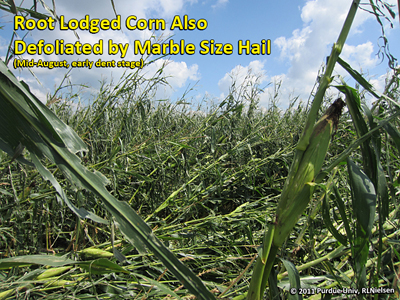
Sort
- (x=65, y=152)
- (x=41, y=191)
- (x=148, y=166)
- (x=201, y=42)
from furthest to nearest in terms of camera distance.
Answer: (x=201, y=42) < (x=148, y=166) < (x=41, y=191) < (x=65, y=152)

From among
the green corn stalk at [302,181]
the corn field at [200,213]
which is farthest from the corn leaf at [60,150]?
the green corn stalk at [302,181]

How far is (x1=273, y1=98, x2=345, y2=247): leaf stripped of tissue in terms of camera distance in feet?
1.92

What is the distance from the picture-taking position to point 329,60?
0.62m

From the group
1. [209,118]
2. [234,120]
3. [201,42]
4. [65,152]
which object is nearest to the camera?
[65,152]

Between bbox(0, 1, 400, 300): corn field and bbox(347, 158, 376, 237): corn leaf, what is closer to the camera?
bbox(0, 1, 400, 300): corn field

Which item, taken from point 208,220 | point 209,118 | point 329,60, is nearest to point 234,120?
point 209,118

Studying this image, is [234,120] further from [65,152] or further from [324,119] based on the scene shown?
[65,152]

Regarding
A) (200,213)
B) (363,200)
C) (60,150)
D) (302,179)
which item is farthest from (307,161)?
(200,213)

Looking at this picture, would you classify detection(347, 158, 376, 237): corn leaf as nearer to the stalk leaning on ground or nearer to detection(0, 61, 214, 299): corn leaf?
the stalk leaning on ground

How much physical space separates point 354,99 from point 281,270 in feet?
2.46

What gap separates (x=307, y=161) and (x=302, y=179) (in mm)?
49

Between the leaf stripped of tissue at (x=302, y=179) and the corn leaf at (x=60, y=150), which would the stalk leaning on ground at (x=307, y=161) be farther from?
the corn leaf at (x=60, y=150)

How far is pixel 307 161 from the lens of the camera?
60 centimetres

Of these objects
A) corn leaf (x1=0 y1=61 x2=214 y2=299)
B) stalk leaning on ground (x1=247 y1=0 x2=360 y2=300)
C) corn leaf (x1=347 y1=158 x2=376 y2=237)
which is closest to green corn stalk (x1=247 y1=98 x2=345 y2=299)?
stalk leaning on ground (x1=247 y1=0 x2=360 y2=300)
